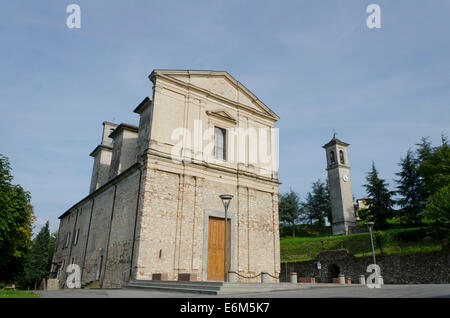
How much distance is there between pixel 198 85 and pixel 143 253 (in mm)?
10626

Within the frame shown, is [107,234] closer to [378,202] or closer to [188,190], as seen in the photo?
[188,190]

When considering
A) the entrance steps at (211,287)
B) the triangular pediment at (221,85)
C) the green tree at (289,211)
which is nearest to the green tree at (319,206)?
the green tree at (289,211)

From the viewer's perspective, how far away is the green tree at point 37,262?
130 ft

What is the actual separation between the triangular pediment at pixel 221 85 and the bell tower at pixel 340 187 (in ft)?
79.4

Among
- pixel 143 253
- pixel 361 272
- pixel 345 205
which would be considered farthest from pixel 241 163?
pixel 345 205

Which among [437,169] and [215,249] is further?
[437,169]

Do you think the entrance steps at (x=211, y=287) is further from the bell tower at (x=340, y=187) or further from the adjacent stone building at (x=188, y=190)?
the bell tower at (x=340, y=187)

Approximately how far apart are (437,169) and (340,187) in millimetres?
12112

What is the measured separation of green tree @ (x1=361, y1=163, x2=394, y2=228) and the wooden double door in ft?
95.8

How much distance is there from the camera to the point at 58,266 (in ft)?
92.1

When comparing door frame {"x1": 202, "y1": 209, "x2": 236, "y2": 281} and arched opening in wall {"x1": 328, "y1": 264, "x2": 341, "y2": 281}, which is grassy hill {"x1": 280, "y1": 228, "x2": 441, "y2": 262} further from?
door frame {"x1": 202, "y1": 209, "x2": 236, "y2": 281}

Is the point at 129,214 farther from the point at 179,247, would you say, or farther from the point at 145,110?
the point at 145,110

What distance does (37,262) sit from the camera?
40.8m

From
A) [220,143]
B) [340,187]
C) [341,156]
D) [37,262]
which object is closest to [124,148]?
[220,143]
